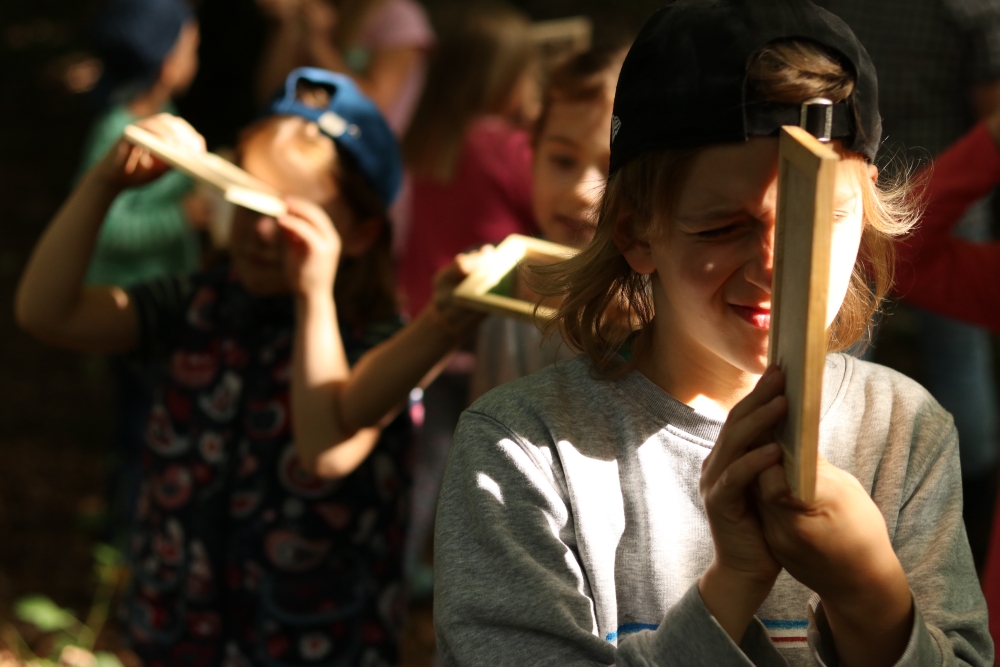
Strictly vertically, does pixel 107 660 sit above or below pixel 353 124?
below

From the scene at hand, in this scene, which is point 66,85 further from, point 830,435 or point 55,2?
point 830,435

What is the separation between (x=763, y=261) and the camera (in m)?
1.18

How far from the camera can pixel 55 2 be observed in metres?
6.41

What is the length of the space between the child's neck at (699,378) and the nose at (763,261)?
0.62ft

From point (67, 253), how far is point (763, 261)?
1.54 meters

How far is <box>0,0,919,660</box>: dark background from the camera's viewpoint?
4078mm

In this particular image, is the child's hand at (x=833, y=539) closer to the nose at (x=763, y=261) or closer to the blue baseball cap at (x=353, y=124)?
the nose at (x=763, y=261)

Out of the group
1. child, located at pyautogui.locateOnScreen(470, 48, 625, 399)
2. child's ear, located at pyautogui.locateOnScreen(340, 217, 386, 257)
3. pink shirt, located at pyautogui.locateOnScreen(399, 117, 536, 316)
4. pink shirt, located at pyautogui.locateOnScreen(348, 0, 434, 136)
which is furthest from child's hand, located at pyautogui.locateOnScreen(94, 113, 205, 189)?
pink shirt, located at pyautogui.locateOnScreen(348, 0, 434, 136)

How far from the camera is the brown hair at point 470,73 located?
12.2 feet

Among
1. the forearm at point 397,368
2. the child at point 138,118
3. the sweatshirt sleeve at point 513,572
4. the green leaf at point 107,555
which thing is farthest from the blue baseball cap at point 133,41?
the sweatshirt sleeve at point 513,572

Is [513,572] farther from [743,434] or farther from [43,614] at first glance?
[43,614]

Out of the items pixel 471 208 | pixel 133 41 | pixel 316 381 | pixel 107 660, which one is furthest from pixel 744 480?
pixel 133 41

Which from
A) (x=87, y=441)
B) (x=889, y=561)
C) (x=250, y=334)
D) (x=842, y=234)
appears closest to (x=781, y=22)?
(x=842, y=234)

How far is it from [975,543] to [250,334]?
2.51 m
